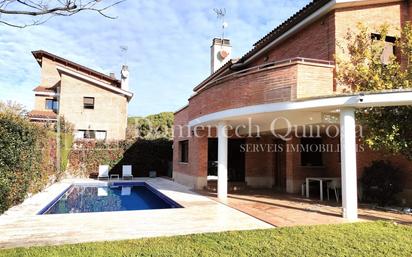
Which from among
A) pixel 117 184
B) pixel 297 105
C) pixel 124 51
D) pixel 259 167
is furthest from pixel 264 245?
pixel 124 51

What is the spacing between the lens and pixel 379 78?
40.4 ft

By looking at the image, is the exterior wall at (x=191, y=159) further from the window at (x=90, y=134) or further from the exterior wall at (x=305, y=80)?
the window at (x=90, y=134)

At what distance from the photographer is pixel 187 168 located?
75.0 ft

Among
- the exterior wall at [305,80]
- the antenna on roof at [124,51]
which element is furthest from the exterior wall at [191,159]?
the antenna on roof at [124,51]

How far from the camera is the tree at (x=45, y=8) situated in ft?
15.2

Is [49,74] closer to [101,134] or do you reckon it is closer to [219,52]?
[101,134]

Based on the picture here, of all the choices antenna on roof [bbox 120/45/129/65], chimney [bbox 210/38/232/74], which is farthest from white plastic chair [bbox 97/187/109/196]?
antenna on roof [bbox 120/45/129/65]

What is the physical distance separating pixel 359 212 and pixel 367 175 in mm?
2706

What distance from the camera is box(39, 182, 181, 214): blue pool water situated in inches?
628

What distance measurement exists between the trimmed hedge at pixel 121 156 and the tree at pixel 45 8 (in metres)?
26.4

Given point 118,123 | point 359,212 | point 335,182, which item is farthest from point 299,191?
point 118,123

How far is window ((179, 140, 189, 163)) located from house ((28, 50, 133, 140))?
1451 cm

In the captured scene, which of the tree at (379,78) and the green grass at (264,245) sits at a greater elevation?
the tree at (379,78)

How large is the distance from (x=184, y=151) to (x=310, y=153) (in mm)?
9374
